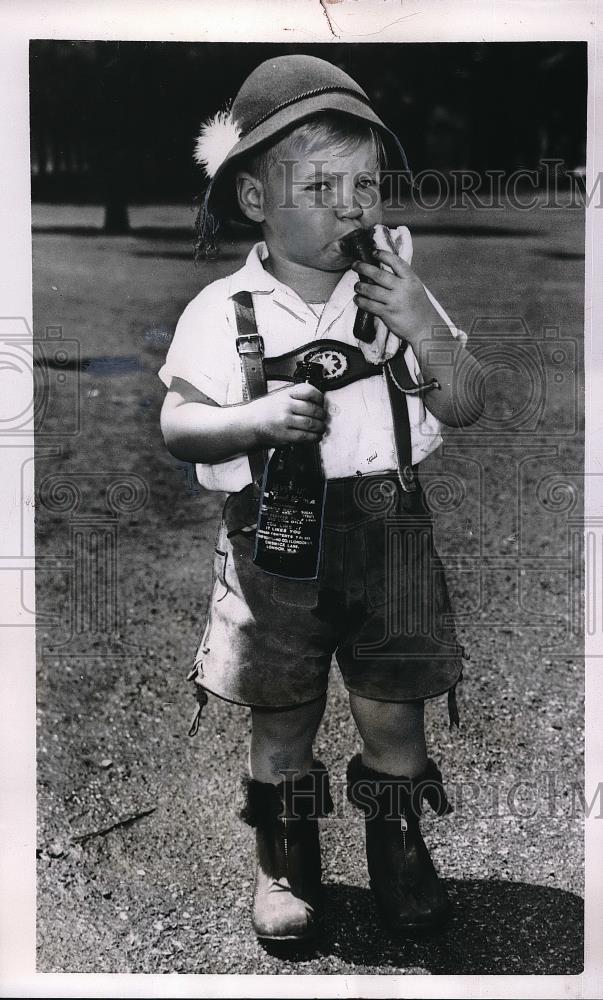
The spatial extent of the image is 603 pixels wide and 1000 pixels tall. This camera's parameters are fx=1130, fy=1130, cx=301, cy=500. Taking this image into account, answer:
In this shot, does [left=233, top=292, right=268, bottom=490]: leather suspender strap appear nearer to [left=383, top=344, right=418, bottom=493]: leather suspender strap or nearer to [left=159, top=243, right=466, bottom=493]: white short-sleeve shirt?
[left=159, top=243, right=466, bottom=493]: white short-sleeve shirt

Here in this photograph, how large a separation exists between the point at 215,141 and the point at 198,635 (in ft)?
3.22

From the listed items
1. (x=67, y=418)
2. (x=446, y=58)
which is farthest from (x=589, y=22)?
(x=67, y=418)

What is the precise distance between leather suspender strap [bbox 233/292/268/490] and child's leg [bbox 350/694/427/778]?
0.50 metres

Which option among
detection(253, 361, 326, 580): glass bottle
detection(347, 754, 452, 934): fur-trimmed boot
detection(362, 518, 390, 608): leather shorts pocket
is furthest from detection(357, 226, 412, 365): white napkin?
detection(347, 754, 452, 934): fur-trimmed boot

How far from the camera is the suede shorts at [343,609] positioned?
216cm

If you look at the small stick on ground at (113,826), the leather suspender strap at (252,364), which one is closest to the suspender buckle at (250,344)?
the leather suspender strap at (252,364)

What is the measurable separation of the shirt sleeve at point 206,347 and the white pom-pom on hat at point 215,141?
232 millimetres

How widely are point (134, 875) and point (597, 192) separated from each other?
1.67m

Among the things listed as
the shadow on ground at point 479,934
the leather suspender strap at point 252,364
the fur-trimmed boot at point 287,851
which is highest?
the leather suspender strap at point 252,364

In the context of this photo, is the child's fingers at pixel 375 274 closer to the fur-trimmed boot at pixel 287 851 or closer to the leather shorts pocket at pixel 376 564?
the leather shorts pocket at pixel 376 564

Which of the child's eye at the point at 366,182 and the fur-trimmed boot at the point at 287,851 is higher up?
the child's eye at the point at 366,182

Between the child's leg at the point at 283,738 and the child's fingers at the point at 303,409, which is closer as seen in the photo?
the child's fingers at the point at 303,409

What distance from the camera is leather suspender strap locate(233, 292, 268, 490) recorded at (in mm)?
2148

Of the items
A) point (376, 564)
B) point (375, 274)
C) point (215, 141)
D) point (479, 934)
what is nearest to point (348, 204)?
point (375, 274)
